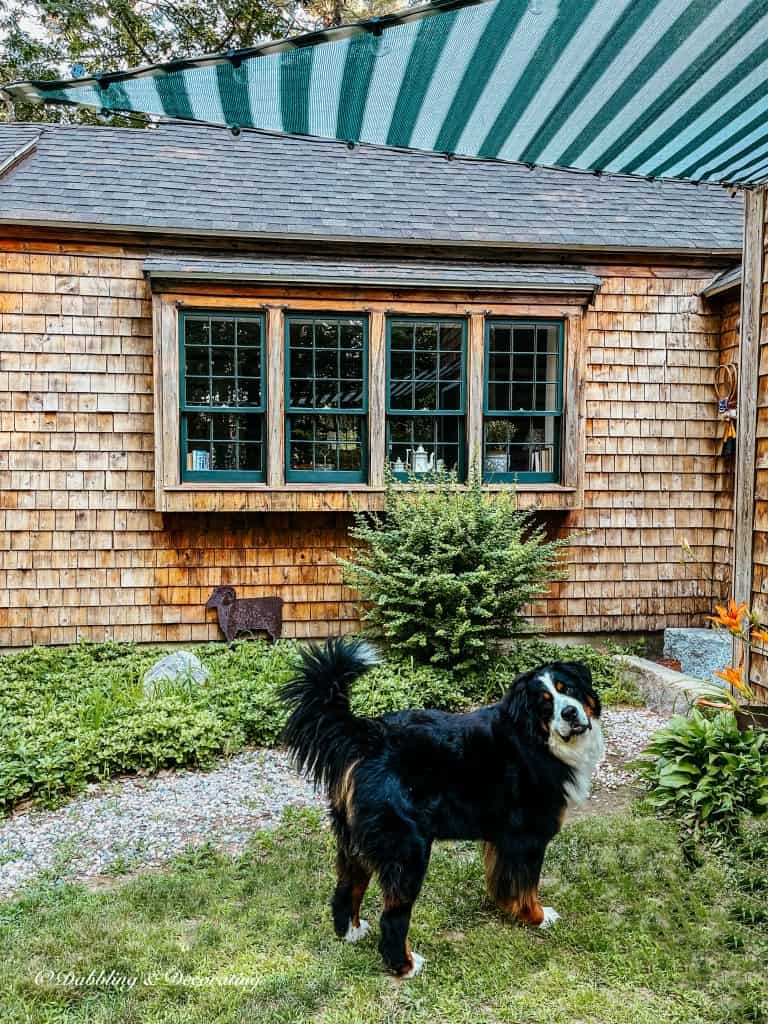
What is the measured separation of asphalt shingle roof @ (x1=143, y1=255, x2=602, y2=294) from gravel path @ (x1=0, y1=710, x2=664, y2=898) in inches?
155

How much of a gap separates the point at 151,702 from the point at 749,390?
4193mm

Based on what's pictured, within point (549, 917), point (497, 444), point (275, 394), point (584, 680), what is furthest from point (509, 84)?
point (497, 444)

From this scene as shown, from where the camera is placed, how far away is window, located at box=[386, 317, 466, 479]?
6609 millimetres

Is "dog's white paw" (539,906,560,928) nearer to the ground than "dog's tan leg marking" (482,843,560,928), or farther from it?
nearer to the ground

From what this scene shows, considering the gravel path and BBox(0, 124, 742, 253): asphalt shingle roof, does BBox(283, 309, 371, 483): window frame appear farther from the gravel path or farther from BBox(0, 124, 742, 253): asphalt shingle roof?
the gravel path

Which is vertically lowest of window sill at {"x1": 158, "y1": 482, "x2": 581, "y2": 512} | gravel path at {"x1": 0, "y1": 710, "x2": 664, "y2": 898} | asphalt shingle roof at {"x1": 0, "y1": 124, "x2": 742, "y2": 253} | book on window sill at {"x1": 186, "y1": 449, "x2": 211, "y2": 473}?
gravel path at {"x1": 0, "y1": 710, "x2": 664, "y2": 898}

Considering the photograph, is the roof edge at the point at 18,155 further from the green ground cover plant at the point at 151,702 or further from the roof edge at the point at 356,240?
the green ground cover plant at the point at 151,702

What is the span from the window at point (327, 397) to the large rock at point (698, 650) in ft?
10.9

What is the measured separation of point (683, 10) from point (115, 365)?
517 centimetres

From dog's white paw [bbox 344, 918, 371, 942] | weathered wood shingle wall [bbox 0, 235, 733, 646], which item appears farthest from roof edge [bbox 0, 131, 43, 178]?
dog's white paw [bbox 344, 918, 371, 942]

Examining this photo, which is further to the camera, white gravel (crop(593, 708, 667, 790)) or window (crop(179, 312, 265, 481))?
window (crop(179, 312, 265, 481))

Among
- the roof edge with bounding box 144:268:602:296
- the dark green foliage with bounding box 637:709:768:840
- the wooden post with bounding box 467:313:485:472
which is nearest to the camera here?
the dark green foliage with bounding box 637:709:768:840

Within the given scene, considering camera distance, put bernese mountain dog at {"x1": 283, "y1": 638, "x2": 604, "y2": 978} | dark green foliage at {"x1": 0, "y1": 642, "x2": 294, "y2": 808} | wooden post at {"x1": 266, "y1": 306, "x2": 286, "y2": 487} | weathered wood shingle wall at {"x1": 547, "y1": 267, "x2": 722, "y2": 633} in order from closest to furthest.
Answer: bernese mountain dog at {"x1": 283, "y1": 638, "x2": 604, "y2": 978} < dark green foliage at {"x1": 0, "y1": 642, "x2": 294, "y2": 808} < wooden post at {"x1": 266, "y1": 306, "x2": 286, "y2": 487} < weathered wood shingle wall at {"x1": 547, "y1": 267, "x2": 722, "y2": 633}

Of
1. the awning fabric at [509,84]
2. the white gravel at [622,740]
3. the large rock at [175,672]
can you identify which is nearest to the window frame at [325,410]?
the large rock at [175,672]
